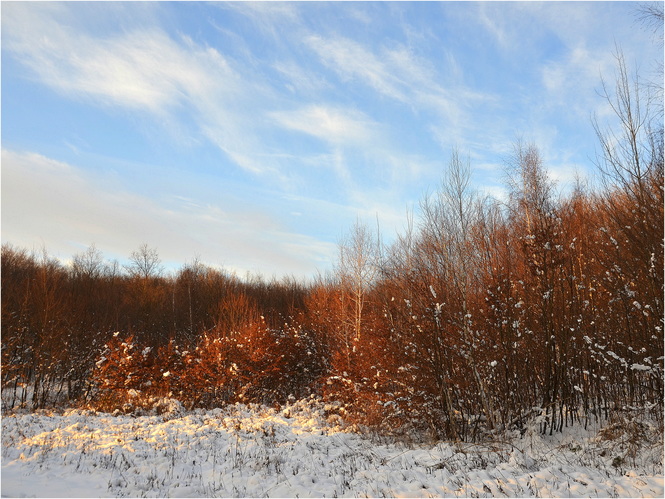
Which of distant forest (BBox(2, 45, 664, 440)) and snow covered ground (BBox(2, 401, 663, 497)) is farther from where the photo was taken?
distant forest (BBox(2, 45, 664, 440))

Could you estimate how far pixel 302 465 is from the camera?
7293 millimetres

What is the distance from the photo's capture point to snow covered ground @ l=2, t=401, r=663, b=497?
5.42 metres

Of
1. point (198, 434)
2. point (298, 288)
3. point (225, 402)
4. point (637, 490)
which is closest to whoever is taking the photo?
point (637, 490)

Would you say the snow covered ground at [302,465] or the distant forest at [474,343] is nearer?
the snow covered ground at [302,465]

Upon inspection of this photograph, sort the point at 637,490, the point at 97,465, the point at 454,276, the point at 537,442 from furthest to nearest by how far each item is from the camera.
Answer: the point at 454,276
the point at 537,442
the point at 97,465
the point at 637,490

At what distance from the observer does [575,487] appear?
5.02 meters

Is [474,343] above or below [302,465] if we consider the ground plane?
above

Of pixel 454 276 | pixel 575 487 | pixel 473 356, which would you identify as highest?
pixel 454 276

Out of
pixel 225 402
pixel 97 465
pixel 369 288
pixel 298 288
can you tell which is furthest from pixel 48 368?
pixel 298 288

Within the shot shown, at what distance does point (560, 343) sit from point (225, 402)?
11.6 m

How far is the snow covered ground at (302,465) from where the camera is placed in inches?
213

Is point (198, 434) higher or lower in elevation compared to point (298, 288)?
lower

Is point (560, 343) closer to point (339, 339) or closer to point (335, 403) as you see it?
point (335, 403)

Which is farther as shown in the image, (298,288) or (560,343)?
(298,288)
